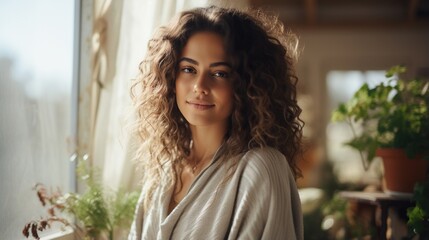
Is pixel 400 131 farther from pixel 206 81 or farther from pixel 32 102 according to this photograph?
pixel 32 102

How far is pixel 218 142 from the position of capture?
133 cm

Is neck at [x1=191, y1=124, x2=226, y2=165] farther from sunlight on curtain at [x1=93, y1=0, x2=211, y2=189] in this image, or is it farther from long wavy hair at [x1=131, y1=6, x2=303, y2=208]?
sunlight on curtain at [x1=93, y1=0, x2=211, y2=189]

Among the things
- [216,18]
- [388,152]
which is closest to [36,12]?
[216,18]

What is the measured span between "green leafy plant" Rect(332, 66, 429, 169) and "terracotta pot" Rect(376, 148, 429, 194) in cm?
3

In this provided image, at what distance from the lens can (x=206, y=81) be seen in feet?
4.03

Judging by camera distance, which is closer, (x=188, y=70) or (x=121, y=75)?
(x=188, y=70)

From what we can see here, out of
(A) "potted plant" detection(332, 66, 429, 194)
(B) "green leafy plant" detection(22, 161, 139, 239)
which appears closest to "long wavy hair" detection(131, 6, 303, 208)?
(B) "green leafy plant" detection(22, 161, 139, 239)

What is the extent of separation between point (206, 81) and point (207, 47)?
0.28 feet

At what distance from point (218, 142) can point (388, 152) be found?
852mm

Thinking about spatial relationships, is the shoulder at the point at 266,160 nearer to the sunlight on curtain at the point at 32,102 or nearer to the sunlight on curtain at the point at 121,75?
the sunlight on curtain at the point at 121,75

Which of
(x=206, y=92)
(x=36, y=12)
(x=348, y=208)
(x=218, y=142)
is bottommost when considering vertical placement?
(x=348, y=208)

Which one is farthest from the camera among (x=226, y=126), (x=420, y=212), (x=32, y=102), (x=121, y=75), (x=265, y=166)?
(x=121, y=75)

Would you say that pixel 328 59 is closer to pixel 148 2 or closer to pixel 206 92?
pixel 148 2

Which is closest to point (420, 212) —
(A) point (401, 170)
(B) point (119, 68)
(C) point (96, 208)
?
(A) point (401, 170)
